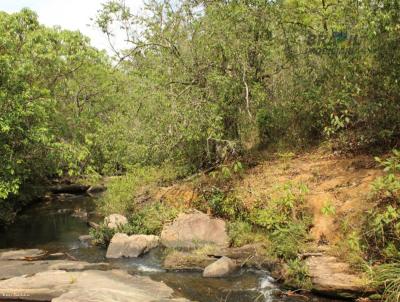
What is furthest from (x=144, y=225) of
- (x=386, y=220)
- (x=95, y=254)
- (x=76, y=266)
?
(x=386, y=220)

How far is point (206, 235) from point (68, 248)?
503 cm

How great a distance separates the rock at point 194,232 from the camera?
43.4 feet

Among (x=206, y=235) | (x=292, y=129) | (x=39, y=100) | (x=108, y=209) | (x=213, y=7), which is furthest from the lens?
(x=108, y=209)

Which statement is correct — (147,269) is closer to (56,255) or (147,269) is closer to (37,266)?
(37,266)

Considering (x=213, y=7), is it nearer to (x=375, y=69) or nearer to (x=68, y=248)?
(x=375, y=69)

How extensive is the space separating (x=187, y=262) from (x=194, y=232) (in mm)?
1825

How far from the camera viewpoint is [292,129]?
1566cm

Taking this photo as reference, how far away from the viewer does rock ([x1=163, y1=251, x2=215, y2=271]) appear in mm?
11742

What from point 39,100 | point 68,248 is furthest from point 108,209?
point 39,100

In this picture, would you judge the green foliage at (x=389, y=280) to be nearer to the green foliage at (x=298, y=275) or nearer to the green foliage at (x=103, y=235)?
the green foliage at (x=298, y=275)

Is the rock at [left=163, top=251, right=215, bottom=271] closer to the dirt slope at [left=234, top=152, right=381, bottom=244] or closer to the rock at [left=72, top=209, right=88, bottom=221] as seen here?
the dirt slope at [left=234, top=152, right=381, bottom=244]

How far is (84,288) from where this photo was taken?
9.62 meters

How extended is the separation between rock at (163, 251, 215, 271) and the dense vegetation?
1.23 metres

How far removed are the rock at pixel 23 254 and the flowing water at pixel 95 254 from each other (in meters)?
0.59
